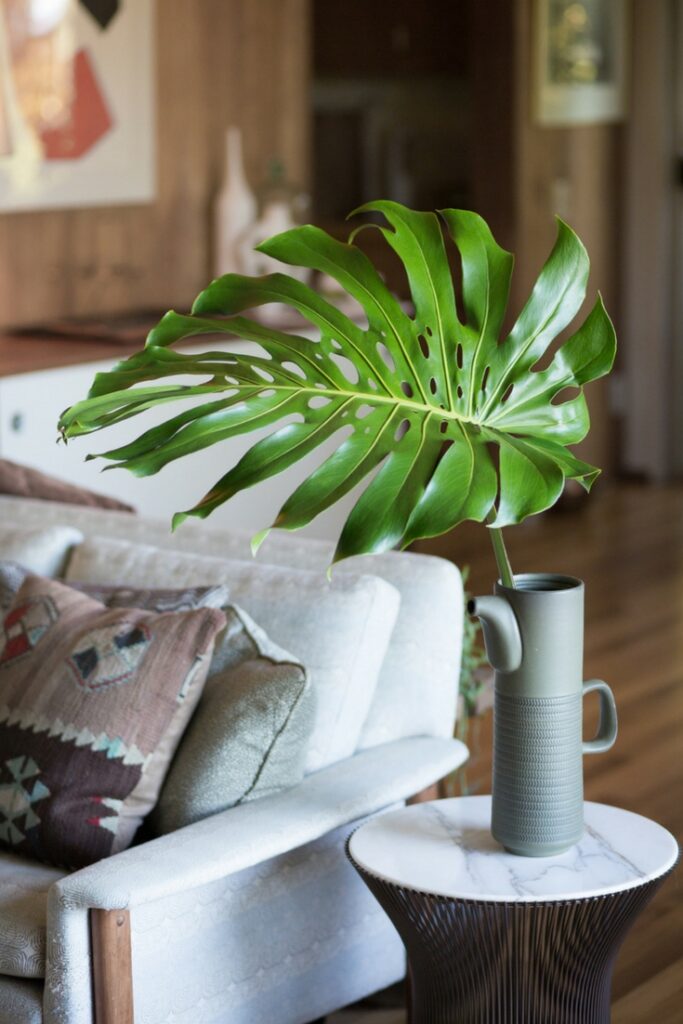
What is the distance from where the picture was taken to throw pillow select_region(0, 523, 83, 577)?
2.55m

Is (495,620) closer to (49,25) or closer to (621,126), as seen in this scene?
(49,25)

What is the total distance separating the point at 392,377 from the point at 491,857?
1.99 ft

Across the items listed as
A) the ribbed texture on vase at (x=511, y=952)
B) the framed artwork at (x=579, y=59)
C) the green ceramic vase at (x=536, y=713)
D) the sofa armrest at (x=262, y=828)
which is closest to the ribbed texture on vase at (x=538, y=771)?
the green ceramic vase at (x=536, y=713)

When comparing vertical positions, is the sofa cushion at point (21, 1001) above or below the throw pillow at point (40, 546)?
below

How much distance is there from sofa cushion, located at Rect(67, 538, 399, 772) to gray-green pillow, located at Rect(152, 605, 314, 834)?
0.07 m

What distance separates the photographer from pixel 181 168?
16.2 ft

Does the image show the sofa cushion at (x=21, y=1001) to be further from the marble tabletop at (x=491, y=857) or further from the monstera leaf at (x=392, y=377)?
the monstera leaf at (x=392, y=377)

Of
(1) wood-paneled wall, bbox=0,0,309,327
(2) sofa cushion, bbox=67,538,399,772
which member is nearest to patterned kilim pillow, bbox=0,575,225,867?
(2) sofa cushion, bbox=67,538,399,772

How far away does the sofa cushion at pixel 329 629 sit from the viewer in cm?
218

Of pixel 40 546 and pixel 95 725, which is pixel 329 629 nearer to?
pixel 95 725

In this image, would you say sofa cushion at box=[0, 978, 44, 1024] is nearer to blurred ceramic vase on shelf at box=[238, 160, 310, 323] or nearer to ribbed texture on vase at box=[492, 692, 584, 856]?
ribbed texture on vase at box=[492, 692, 584, 856]

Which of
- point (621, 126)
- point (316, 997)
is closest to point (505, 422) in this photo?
point (316, 997)

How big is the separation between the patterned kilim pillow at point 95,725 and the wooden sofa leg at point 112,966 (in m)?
0.21

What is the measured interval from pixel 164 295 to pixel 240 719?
3.10 meters
